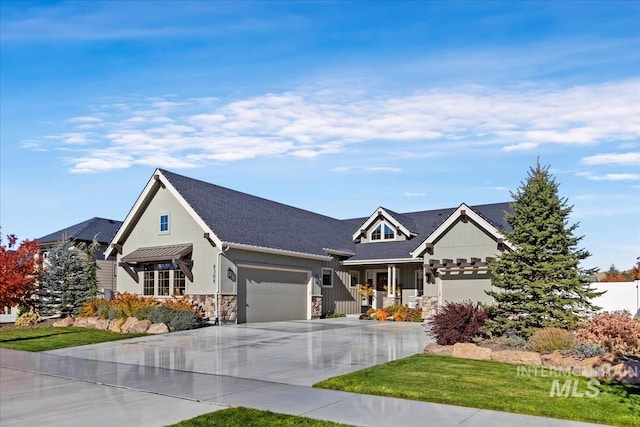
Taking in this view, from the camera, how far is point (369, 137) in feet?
63.4

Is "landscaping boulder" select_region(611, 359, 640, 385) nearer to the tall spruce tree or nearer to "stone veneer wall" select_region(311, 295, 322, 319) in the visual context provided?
the tall spruce tree

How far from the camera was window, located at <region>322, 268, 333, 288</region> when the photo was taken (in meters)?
28.7

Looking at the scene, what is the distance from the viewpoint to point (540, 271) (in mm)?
14711

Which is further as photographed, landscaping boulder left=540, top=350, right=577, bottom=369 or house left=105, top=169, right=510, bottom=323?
house left=105, top=169, right=510, bottom=323

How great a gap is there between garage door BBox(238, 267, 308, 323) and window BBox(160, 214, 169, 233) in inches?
172

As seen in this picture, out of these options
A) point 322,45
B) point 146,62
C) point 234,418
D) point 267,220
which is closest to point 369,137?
point 322,45

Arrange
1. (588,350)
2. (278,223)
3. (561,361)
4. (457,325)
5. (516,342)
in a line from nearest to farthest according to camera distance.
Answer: (561,361) < (588,350) < (516,342) < (457,325) < (278,223)

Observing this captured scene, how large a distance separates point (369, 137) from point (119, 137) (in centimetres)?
861

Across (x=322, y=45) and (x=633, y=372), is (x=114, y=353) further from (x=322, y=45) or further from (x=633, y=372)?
(x=633, y=372)

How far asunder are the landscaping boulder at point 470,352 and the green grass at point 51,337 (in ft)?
37.5

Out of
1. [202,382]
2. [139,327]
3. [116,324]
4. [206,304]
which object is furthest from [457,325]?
[116,324]

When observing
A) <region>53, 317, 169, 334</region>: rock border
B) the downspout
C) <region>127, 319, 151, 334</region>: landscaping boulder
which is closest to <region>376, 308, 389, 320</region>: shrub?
the downspout

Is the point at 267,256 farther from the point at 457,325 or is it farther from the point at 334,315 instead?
the point at 457,325

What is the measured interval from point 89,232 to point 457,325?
26029 millimetres
